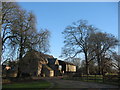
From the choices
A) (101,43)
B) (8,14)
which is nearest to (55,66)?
(101,43)

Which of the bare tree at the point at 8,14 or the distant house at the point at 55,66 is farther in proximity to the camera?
the distant house at the point at 55,66

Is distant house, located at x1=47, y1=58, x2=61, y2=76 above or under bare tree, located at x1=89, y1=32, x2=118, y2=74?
under

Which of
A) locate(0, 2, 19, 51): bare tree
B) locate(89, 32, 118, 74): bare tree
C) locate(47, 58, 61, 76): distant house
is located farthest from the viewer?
locate(47, 58, 61, 76): distant house

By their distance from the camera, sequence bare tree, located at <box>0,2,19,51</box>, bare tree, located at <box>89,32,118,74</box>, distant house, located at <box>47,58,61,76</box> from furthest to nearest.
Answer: distant house, located at <box>47,58,61,76</box> → bare tree, located at <box>89,32,118,74</box> → bare tree, located at <box>0,2,19,51</box>

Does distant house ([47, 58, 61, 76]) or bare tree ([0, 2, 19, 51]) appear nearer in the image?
bare tree ([0, 2, 19, 51])

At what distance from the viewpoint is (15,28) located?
2775cm

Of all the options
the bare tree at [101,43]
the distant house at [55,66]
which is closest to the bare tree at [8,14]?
the bare tree at [101,43]

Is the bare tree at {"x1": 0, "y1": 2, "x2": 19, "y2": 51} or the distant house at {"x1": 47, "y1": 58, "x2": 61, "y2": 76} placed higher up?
the bare tree at {"x1": 0, "y1": 2, "x2": 19, "y2": 51}

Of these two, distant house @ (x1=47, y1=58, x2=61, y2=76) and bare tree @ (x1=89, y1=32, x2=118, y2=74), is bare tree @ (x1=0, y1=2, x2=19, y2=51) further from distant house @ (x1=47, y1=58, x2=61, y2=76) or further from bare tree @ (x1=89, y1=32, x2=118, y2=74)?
distant house @ (x1=47, y1=58, x2=61, y2=76)

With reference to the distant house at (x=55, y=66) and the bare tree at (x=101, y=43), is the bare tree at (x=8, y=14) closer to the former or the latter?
the bare tree at (x=101, y=43)

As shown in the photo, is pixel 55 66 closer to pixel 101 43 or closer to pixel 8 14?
pixel 101 43

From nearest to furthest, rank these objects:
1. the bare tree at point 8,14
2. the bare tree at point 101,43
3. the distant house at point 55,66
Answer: the bare tree at point 8,14
the bare tree at point 101,43
the distant house at point 55,66

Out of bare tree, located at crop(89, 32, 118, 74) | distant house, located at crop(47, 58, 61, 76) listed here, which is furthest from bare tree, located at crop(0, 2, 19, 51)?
distant house, located at crop(47, 58, 61, 76)

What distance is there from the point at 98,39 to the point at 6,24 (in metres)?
20.3
